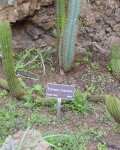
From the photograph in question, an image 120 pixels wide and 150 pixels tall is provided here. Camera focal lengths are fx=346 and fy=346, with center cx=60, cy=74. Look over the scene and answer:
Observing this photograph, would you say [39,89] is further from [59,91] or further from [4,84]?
[59,91]

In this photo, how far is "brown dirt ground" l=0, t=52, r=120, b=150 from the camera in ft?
12.2

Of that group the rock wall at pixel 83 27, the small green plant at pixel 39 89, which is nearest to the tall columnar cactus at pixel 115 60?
the rock wall at pixel 83 27

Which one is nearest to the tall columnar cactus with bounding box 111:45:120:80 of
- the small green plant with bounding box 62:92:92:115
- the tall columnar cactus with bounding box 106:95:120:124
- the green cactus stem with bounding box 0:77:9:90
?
the small green plant with bounding box 62:92:92:115

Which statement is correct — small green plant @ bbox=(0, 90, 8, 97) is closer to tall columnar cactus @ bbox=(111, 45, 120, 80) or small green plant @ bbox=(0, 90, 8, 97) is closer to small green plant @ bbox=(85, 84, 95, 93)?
small green plant @ bbox=(85, 84, 95, 93)

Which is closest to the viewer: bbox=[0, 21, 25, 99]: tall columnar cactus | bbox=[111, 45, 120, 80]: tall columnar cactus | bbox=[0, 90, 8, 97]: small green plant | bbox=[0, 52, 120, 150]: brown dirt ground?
→ bbox=[0, 52, 120, 150]: brown dirt ground

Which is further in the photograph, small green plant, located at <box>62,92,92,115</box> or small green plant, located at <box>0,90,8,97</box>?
small green plant, located at <box>0,90,8,97</box>

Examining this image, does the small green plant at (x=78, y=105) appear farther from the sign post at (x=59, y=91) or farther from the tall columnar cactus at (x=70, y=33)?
the tall columnar cactus at (x=70, y=33)

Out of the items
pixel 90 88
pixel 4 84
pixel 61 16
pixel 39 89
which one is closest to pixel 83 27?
pixel 61 16

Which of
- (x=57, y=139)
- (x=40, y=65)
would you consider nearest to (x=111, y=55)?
(x=40, y=65)

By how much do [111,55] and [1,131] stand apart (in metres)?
2.37

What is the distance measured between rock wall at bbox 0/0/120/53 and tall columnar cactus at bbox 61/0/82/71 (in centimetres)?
71

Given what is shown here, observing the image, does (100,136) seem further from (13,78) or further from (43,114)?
(13,78)

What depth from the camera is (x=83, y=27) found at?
5.64 metres

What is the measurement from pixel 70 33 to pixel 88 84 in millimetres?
775
